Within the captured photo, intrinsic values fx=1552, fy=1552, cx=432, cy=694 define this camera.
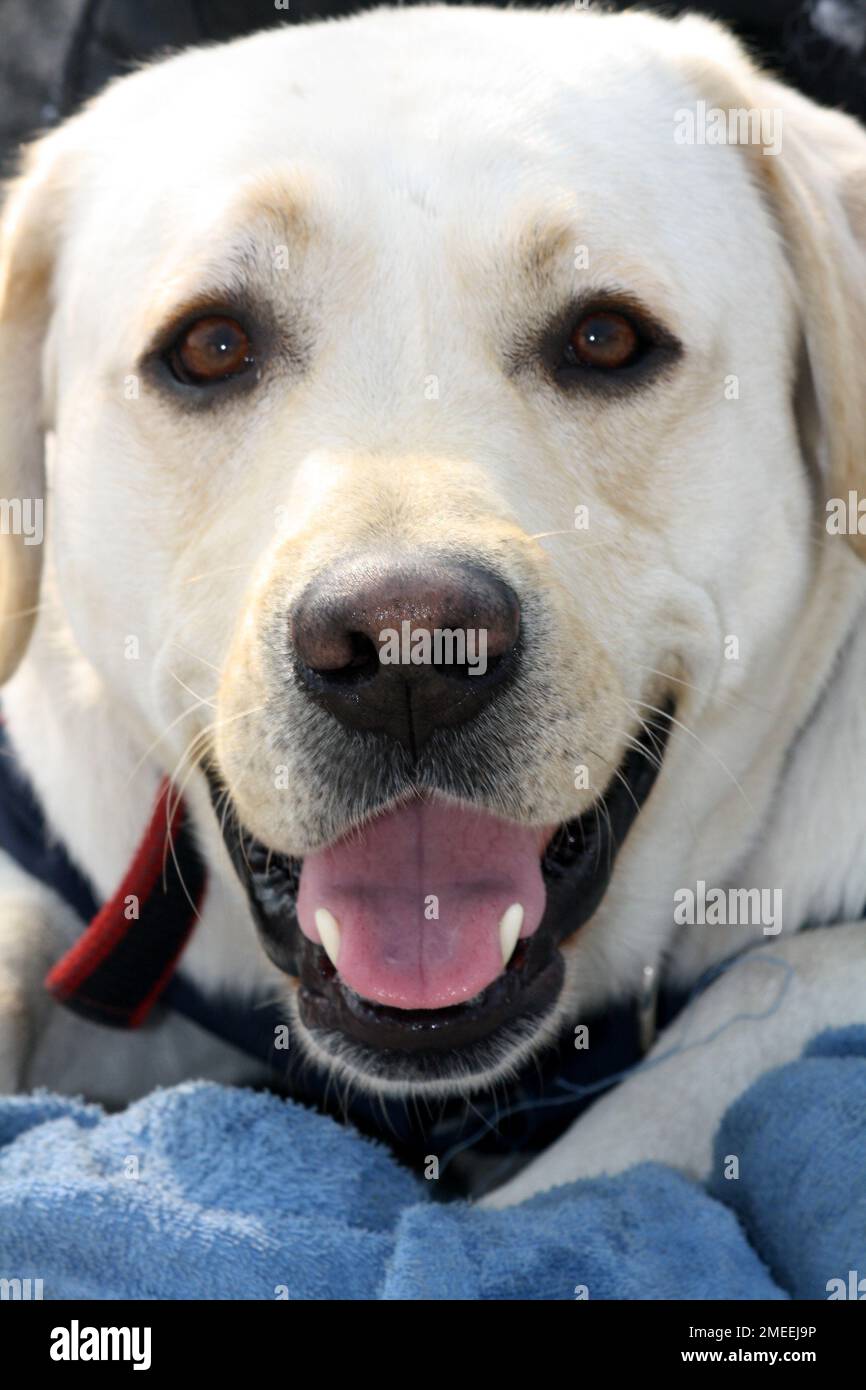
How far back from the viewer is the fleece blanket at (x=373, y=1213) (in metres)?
1.97

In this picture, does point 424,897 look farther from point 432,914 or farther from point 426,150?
point 426,150

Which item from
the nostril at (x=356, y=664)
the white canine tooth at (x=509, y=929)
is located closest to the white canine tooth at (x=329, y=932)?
the white canine tooth at (x=509, y=929)

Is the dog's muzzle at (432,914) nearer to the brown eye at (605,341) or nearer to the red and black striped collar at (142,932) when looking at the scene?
the red and black striped collar at (142,932)

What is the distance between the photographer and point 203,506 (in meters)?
2.43

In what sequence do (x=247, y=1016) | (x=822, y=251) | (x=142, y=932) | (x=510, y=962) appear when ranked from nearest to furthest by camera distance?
1. (x=510, y=962)
2. (x=822, y=251)
3. (x=142, y=932)
4. (x=247, y=1016)

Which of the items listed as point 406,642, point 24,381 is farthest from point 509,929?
point 24,381

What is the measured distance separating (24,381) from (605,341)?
1.10 metres

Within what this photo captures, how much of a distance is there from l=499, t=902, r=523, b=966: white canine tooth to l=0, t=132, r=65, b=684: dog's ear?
3.76 ft

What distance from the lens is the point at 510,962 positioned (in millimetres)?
2279

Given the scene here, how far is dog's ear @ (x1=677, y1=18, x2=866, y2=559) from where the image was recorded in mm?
2541

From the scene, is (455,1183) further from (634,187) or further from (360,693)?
(634,187)

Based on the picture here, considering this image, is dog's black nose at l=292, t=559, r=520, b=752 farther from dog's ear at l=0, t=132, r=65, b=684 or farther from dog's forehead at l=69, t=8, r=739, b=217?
dog's ear at l=0, t=132, r=65, b=684

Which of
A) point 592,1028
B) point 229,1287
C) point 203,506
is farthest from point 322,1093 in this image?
point 203,506

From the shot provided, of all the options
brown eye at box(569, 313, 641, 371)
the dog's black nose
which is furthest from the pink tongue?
brown eye at box(569, 313, 641, 371)
